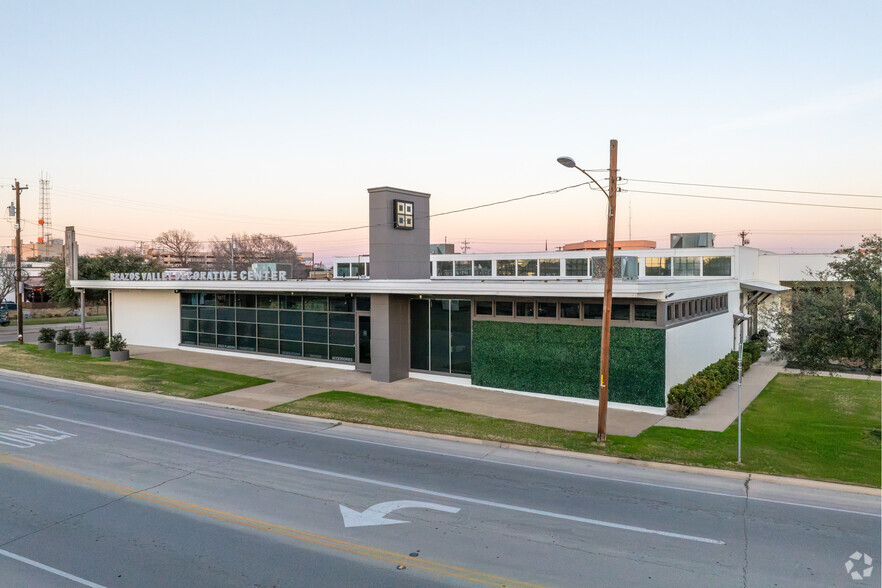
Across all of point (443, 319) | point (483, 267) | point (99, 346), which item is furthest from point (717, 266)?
point (99, 346)

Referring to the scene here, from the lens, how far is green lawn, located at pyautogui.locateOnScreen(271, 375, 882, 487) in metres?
15.3

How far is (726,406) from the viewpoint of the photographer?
2242 centimetres

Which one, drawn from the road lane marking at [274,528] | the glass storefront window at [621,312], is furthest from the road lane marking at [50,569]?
the glass storefront window at [621,312]

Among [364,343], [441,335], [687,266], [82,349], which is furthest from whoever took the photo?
[687,266]

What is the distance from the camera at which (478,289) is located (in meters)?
23.6

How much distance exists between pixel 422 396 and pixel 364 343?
6.67 m

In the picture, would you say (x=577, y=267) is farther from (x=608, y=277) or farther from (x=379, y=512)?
(x=379, y=512)

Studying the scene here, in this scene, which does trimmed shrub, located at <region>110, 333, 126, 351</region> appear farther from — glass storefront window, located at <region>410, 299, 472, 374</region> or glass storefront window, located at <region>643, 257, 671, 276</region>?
glass storefront window, located at <region>643, 257, 671, 276</region>

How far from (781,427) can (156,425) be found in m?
20.7

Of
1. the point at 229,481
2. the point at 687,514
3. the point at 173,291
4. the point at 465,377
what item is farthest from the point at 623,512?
the point at 173,291

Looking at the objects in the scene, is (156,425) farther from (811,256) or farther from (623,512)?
(811,256)

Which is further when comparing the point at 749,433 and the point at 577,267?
the point at 577,267

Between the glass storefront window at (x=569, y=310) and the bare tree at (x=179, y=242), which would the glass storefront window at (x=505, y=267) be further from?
the bare tree at (x=179, y=242)

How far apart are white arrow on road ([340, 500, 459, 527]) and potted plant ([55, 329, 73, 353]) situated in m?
33.0
